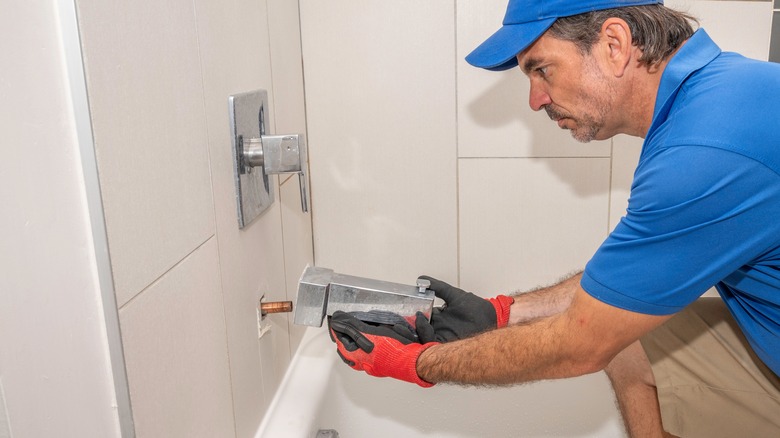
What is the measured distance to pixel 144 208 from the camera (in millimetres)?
752

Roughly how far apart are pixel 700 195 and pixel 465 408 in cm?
85

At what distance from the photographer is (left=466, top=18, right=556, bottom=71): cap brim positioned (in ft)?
3.28

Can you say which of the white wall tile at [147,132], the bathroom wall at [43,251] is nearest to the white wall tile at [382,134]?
the white wall tile at [147,132]

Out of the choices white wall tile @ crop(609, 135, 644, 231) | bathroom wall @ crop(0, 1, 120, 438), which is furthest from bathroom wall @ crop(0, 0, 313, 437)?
white wall tile @ crop(609, 135, 644, 231)

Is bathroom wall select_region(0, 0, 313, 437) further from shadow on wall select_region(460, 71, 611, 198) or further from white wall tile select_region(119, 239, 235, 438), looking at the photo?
shadow on wall select_region(460, 71, 611, 198)

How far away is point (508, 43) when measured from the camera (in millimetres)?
1029

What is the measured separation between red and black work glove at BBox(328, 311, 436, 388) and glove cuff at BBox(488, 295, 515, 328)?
240 mm

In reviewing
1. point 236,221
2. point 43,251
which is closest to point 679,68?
point 236,221

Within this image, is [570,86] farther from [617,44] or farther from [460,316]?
[460,316]

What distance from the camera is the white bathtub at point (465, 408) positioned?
150cm

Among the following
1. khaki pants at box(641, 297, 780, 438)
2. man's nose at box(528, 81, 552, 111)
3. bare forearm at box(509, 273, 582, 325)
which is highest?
man's nose at box(528, 81, 552, 111)

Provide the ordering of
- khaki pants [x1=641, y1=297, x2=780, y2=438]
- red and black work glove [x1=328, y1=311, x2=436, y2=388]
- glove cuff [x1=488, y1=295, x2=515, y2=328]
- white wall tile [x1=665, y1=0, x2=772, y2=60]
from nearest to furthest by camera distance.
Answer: red and black work glove [x1=328, y1=311, x2=436, y2=388] < khaki pants [x1=641, y1=297, x2=780, y2=438] < glove cuff [x1=488, y1=295, x2=515, y2=328] < white wall tile [x1=665, y1=0, x2=772, y2=60]

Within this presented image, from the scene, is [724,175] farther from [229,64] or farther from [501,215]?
[501,215]

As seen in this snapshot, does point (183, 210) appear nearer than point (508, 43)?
Yes
